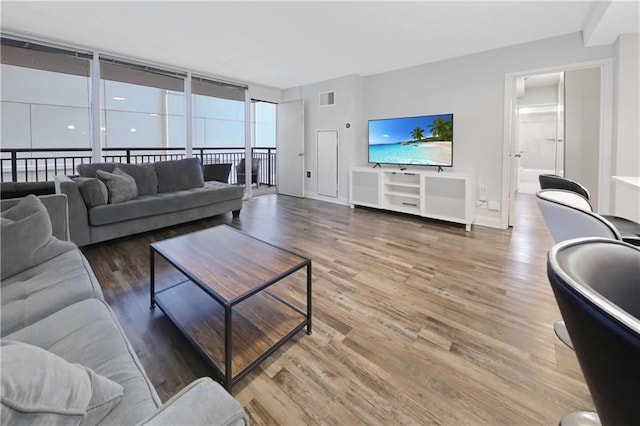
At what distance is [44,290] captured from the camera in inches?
53.9

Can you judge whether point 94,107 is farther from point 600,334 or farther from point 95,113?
point 600,334

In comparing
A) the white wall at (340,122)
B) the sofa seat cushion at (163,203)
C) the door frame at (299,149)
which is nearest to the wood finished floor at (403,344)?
the sofa seat cushion at (163,203)

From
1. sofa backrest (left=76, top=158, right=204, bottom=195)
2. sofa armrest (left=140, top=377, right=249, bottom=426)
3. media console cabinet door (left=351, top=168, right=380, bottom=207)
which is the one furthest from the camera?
media console cabinet door (left=351, top=168, right=380, bottom=207)

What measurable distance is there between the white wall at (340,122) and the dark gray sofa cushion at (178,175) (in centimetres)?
239

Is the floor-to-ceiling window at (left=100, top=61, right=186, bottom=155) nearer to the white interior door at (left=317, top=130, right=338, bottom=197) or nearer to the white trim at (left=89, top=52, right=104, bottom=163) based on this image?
the white trim at (left=89, top=52, right=104, bottom=163)

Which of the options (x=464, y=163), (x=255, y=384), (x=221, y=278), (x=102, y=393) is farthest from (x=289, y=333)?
(x=464, y=163)

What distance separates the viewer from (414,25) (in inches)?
126

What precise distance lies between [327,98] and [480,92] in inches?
104

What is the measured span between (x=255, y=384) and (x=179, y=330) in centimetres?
60

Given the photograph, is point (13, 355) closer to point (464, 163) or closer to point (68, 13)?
point (68, 13)

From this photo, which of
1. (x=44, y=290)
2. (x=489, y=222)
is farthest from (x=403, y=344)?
(x=489, y=222)

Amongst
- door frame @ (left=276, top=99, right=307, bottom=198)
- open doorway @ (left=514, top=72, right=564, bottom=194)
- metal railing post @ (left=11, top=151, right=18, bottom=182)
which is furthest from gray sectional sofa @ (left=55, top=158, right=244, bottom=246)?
open doorway @ (left=514, top=72, right=564, bottom=194)

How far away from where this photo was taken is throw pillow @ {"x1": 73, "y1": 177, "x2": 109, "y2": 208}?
3053 millimetres

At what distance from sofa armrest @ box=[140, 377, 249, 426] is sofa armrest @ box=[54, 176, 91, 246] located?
3.12m
